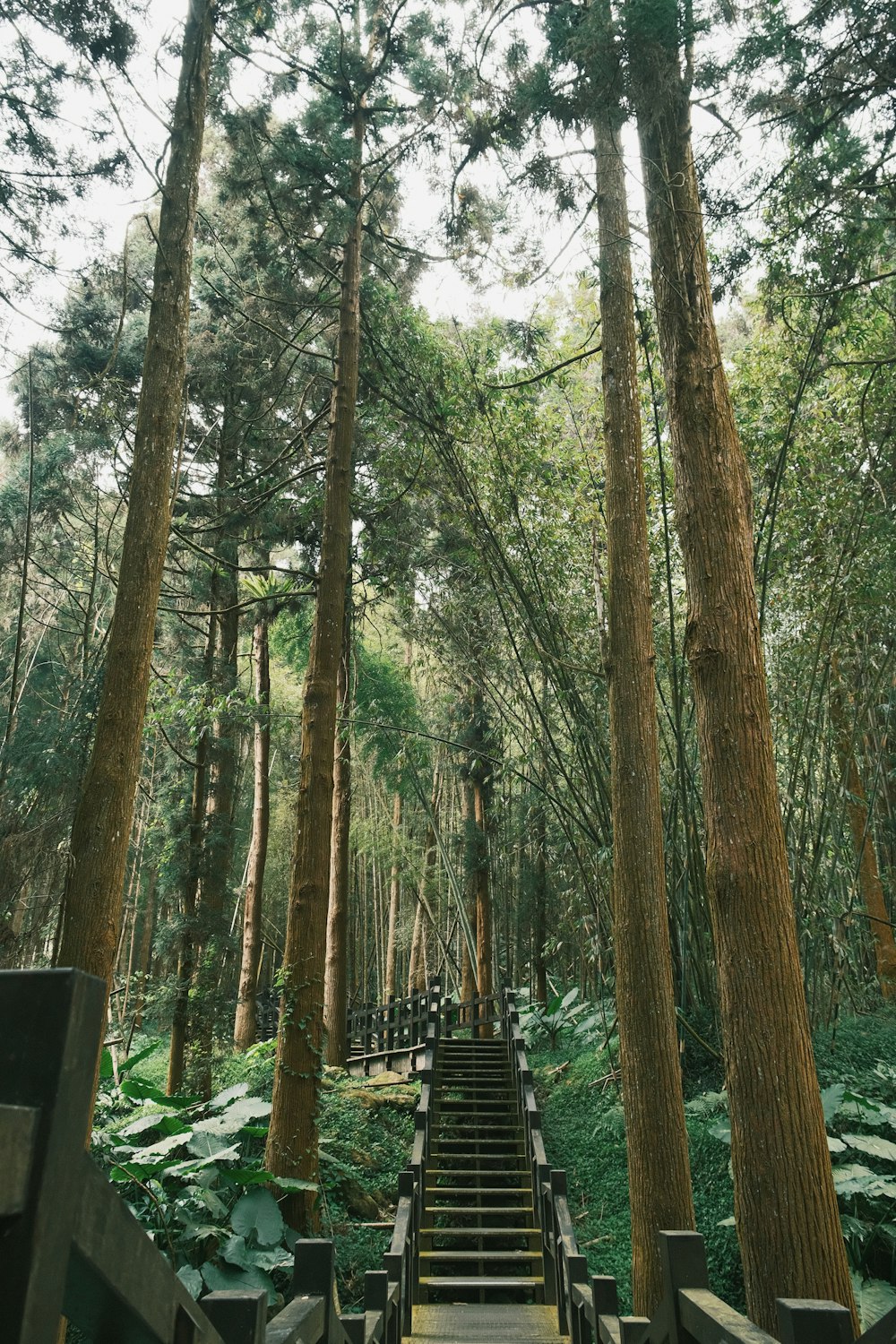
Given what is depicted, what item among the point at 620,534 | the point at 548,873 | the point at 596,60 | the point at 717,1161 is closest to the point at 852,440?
the point at 620,534

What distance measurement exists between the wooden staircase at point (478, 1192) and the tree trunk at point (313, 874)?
1261 millimetres

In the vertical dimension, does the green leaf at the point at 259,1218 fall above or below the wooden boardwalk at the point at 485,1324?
above

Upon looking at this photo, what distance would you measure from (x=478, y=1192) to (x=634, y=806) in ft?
13.1

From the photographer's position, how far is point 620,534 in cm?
463

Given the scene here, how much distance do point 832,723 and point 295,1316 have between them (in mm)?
6043

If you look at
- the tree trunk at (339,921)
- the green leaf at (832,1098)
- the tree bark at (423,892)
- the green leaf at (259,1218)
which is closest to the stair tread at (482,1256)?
the green leaf at (259,1218)

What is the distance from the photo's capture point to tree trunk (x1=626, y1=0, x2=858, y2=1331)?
261cm

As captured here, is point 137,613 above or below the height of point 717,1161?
above

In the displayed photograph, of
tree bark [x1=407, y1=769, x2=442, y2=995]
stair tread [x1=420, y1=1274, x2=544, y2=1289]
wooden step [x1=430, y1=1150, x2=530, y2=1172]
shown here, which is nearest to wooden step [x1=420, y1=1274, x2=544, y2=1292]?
stair tread [x1=420, y1=1274, x2=544, y2=1289]

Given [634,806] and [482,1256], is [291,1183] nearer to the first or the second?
[482,1256]

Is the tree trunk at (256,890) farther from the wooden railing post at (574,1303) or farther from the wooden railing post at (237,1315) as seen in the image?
the wooden railing post at (237,1315)

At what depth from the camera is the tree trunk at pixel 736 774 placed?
8.55ft

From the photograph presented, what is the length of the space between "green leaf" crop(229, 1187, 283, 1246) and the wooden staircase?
56.8 inches

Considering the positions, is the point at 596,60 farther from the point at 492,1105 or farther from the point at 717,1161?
the point at 492,1105
